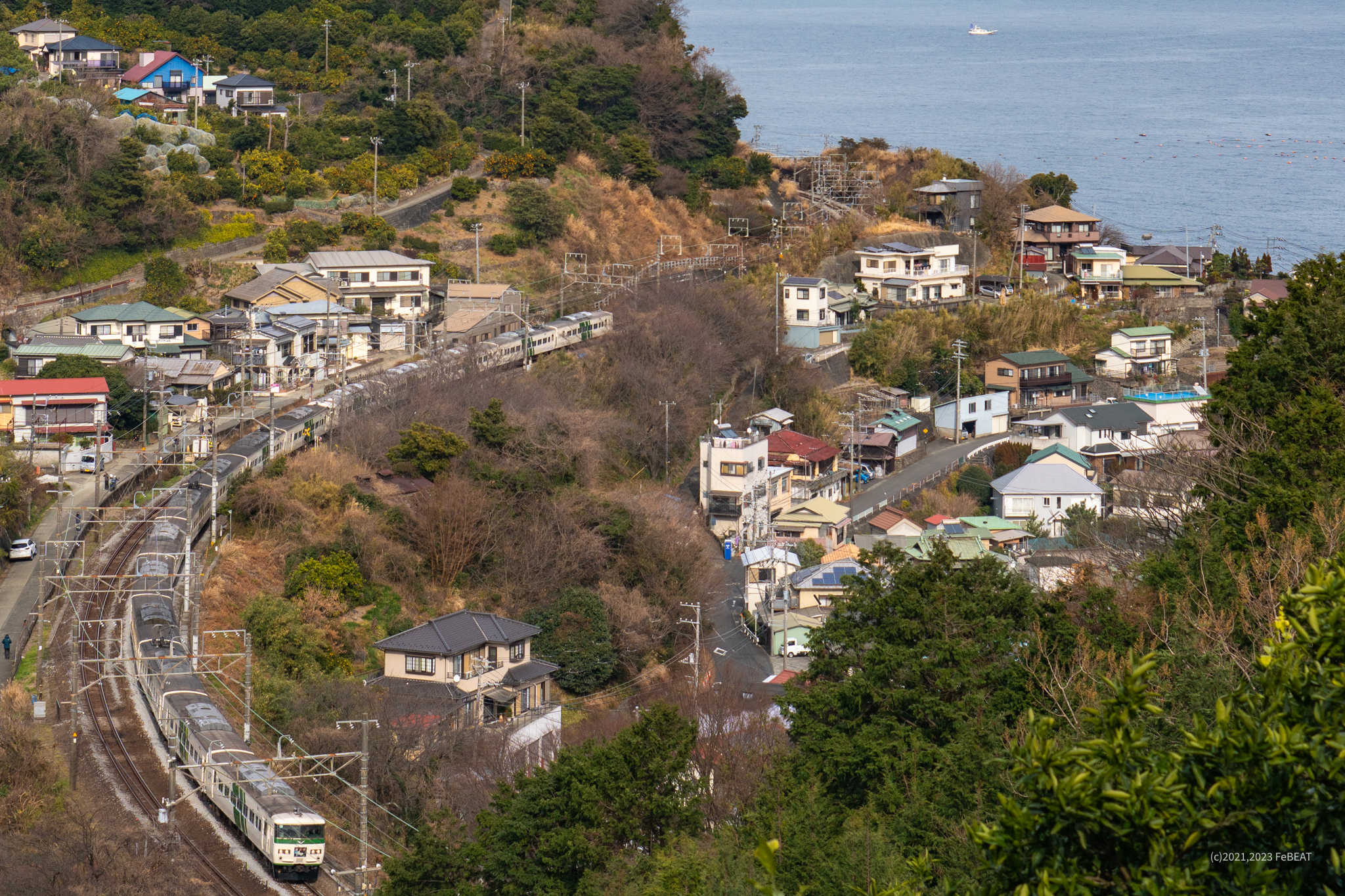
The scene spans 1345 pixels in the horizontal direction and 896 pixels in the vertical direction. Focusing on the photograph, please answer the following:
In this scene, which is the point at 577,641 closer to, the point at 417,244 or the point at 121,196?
the point at 417,244

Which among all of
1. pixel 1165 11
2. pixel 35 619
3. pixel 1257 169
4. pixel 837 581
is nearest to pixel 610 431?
pixel 837 581

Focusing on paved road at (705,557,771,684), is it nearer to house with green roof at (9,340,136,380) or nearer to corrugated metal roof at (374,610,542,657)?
corrugated metal roof at (374,610,542,657)

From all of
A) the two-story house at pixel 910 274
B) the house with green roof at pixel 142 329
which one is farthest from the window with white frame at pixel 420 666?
the two-story house at pixel 910 274

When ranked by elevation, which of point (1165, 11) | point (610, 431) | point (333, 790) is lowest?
point (333, 790)

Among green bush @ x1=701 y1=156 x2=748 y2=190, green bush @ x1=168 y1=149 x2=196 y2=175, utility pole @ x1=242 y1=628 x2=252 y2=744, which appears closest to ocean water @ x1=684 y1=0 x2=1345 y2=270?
green bush @ x1=701 y1=156 x2=748 y2=190

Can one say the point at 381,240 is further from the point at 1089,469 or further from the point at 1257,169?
the point at 1257,169

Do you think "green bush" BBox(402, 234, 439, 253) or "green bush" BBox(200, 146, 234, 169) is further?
"green bush" BBox(200, 146, 234, 169)
